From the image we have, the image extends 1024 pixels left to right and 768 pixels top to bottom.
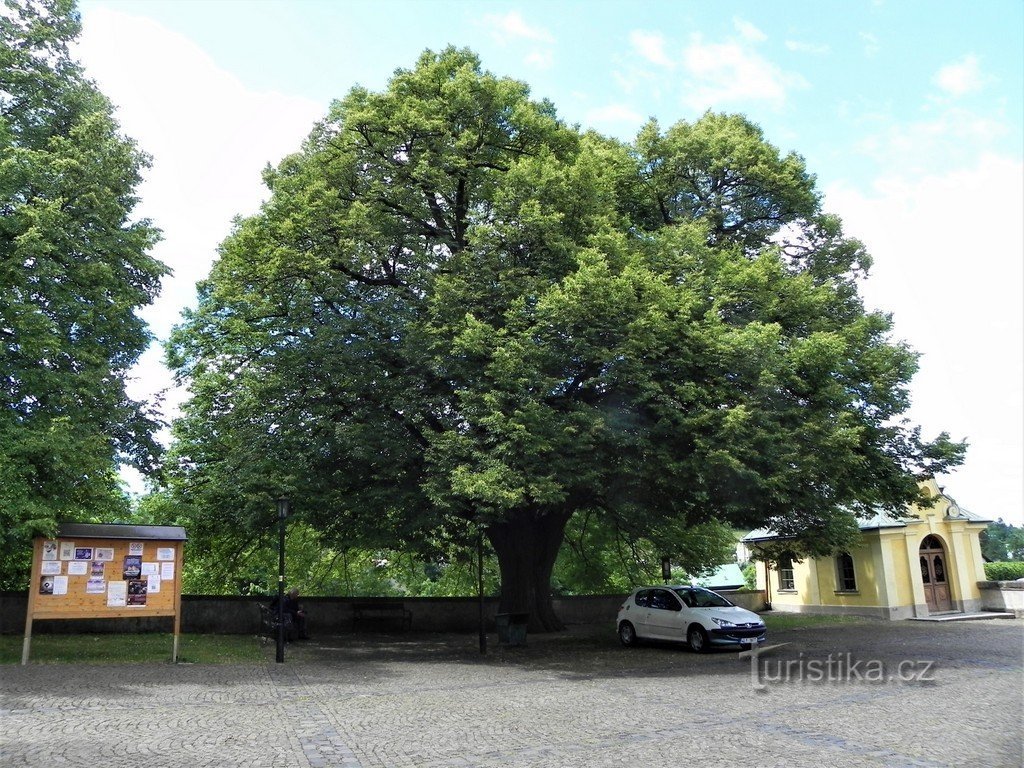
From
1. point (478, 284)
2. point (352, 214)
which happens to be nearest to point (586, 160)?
point (478, 284)

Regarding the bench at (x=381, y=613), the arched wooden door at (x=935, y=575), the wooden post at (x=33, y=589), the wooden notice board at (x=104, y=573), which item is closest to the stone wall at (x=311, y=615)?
the bench at (x=381, y=613)

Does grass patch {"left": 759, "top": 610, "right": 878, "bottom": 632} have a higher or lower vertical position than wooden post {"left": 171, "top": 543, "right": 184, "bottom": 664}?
lower

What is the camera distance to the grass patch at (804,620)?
25.0 m

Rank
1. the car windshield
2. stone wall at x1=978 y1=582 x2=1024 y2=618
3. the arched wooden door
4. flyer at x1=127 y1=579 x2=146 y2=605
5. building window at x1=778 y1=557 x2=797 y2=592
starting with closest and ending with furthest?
flyer at x1=127 y1=579 x2=146 y2=605, the car windshield, stone wall at x1=978 y1=582 x2=1024 y2=618, the arched wooden door, building window at x1=778 y1=557 x2=797 y2=592

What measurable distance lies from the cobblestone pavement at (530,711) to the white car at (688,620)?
0.48m

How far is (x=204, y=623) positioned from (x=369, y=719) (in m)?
13.7

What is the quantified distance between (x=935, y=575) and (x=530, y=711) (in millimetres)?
Result: 25747

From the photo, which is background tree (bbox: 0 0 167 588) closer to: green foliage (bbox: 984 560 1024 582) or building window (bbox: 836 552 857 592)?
building window (bbox: 836 552 857 592)

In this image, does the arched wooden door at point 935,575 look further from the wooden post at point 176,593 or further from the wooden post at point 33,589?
the wooden post at point 33,589

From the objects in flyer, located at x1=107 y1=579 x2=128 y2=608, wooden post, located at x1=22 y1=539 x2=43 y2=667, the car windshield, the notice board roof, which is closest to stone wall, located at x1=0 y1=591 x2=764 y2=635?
wooden post, located at x1=22 y1=539 x2=43 y2=667

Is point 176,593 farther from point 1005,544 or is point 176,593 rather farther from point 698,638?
point 1005,544

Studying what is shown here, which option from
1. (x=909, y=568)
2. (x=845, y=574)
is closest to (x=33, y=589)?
(x=845, y=574)

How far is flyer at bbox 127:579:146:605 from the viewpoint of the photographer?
14.7m

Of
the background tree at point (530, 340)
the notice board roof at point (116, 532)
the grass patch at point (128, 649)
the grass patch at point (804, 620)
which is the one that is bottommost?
the grass patch at point (804, 620)
